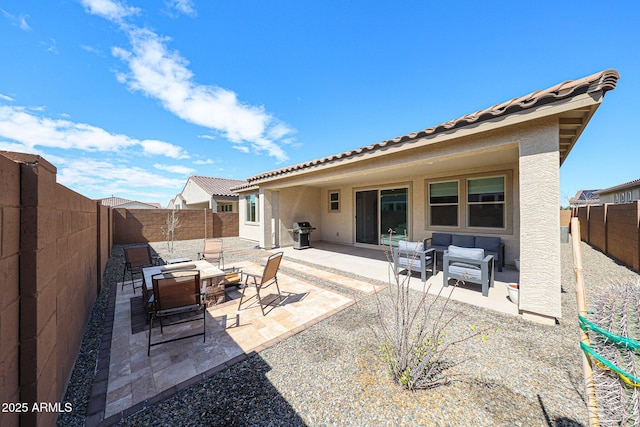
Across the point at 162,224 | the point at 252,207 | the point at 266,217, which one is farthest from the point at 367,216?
the point at 162,224

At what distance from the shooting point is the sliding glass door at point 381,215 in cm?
947

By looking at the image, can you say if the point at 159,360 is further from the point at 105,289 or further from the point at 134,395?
the point at 105,289

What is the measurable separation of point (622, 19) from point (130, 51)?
43.0 feet

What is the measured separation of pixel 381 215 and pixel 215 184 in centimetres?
2003

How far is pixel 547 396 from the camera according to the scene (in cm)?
229

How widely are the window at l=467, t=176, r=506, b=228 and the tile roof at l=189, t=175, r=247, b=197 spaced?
1866 cm

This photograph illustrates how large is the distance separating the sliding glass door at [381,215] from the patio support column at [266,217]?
4.31m

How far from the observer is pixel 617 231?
8117 mm

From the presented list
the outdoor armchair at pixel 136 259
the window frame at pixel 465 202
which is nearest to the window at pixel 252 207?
the outdoor armchair at pixel 136 259

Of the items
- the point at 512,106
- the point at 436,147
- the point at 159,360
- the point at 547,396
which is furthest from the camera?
the point at 436,147

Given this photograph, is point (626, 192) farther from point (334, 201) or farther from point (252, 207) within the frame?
point (252, 207)

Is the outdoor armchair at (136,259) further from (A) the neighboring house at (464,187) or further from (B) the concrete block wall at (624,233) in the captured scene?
(B) the concrete block wall at (624,233)

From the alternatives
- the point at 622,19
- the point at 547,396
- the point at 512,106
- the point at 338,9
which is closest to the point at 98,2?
the point at 338,9

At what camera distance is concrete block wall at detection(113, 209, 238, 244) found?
13.7 m
